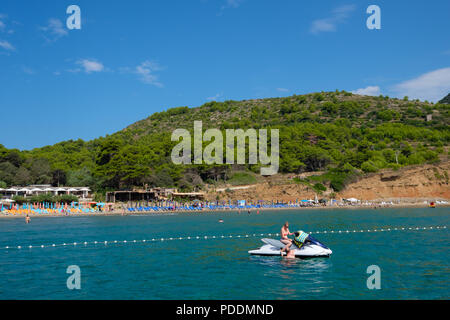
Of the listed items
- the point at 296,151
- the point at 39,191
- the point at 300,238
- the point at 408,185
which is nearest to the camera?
the point at 300,238

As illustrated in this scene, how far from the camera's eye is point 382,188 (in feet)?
236

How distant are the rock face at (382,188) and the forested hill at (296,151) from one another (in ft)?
9.07

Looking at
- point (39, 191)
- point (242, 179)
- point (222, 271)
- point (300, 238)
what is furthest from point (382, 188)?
point (222, 271)

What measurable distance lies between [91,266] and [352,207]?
5560 cm

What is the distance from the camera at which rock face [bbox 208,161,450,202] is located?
70625 millimetres

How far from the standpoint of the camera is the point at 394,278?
45.8 feet

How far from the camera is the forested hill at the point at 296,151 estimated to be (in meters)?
68.6

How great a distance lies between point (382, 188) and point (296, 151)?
59.5ft

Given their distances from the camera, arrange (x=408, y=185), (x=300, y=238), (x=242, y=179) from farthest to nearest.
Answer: (x=242, y=179)
(x=408, y=185)
(x=300, y=238)

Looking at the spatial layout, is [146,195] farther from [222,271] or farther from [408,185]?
[222,271]

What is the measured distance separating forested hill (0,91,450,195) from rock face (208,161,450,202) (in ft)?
9.07

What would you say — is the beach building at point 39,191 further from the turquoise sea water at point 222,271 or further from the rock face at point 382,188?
the turquoise sea water at point 222,271

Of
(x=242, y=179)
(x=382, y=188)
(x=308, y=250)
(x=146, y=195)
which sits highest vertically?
(x=242, y=179)
